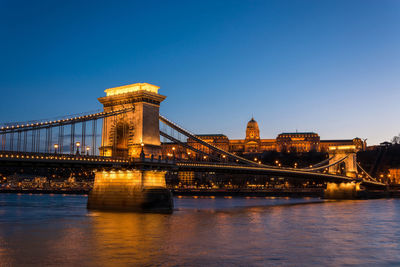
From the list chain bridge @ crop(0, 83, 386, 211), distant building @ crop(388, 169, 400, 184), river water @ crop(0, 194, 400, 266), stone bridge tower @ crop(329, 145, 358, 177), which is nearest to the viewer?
river water @ crop(0, 194, 400, 266)

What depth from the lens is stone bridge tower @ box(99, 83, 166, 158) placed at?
44.8 m

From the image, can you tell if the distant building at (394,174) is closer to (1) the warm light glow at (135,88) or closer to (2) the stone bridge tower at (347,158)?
(2) the stone bridge tower at (347,158)

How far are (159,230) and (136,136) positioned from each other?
15879mm

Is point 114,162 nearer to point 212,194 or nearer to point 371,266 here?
point 371,266

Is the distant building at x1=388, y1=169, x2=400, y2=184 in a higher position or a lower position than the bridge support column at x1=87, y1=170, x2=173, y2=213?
higher

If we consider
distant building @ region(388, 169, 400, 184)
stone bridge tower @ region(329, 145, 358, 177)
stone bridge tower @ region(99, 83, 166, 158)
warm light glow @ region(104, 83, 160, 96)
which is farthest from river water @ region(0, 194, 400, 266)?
distant building @ region(388, 169, 400, 184)

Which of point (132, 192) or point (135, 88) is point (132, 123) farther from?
point (132, 192)

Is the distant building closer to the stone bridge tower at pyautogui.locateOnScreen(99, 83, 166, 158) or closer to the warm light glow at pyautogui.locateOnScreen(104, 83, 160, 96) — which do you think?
the stone bridge tower at pyautogui.locateOnScreen(99, 83, 166, 158)

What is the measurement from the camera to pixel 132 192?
42125mm

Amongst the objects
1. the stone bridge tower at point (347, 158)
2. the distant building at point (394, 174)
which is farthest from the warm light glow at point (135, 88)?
the distant building at point (394, 174)

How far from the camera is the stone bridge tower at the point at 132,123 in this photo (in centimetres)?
4484

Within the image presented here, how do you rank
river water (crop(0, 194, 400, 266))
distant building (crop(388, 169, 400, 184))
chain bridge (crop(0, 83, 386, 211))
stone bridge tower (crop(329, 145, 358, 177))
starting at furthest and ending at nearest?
1. distant building (crop(388, 169, 400, 184))
2. stone bridge tower (crop(329, 145, 358, 177))
3. chain bridge (crop(0, 83, 386, 211))
4. river water (crop(0, 194, 400, 266))

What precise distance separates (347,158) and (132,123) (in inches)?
2531

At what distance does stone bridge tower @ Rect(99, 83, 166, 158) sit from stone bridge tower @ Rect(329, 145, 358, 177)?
195 ft
